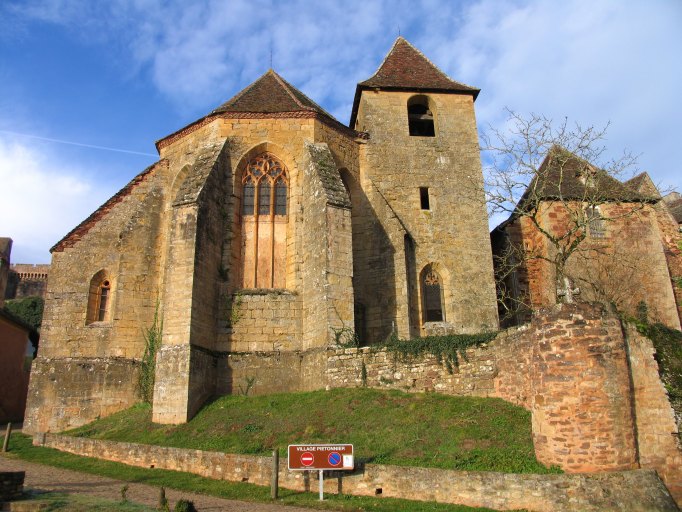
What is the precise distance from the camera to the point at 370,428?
41.0ft

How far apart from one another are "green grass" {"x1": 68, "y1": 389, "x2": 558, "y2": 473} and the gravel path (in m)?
1.91

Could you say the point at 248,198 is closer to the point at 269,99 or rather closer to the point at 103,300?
the point at 269,99

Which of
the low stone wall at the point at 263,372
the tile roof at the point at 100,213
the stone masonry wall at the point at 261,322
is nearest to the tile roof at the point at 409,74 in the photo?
the tile roof at the point at 100,213

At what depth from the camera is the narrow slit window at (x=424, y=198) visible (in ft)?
71.5

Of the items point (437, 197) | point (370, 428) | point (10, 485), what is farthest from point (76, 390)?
point (437, 197)

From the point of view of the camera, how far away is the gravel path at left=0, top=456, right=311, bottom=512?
9.73 meters

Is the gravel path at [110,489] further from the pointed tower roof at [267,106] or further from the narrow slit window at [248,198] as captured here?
the pointed tower roof at [267,106]

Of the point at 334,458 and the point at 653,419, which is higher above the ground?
the point at 653,419

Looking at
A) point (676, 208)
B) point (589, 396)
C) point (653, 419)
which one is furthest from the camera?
point (676, 208)

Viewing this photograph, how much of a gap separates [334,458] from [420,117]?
53.7 ft

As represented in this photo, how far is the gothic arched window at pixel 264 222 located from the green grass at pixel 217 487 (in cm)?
675

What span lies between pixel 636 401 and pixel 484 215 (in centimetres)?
1190

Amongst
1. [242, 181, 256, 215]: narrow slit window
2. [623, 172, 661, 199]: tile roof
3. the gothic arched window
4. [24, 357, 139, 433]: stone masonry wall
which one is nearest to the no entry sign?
the gothic arched window

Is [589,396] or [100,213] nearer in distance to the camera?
[589,396]
